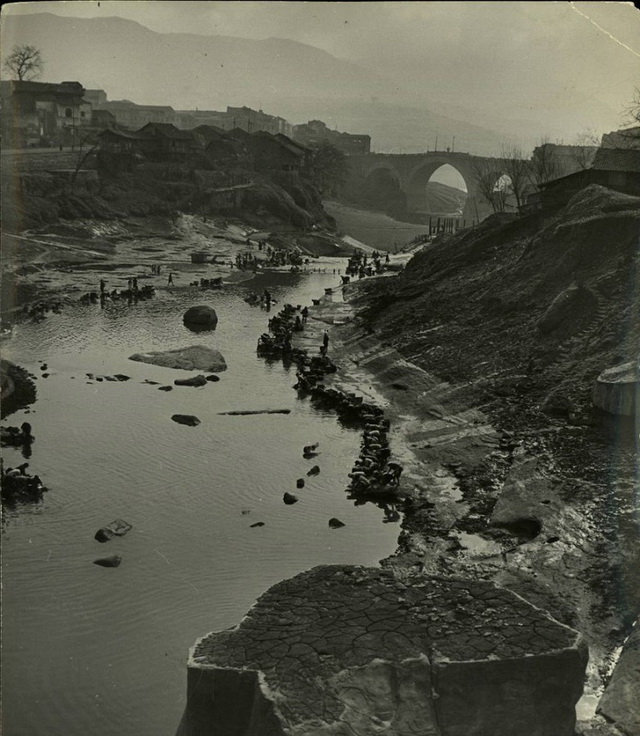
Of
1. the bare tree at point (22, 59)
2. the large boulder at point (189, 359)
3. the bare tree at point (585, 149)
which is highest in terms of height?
the bare tree at point (22, 59)

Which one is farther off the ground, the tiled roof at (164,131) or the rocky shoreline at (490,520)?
the tiled roof at (164,131)

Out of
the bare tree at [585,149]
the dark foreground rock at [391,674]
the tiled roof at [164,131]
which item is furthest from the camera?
the tiled roof at [164,131]

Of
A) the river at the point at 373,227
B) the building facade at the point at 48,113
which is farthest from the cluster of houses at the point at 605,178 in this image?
the building facade at the point at 48,113

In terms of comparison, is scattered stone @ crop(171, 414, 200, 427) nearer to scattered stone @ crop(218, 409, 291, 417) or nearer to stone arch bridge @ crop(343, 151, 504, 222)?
scattered stone @ crop(218, 409, 291, 417)

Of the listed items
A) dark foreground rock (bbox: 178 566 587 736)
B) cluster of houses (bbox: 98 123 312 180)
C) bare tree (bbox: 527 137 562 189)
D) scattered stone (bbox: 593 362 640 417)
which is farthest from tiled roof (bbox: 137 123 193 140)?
dark foreground rock (bbox: 178 566 587 736)

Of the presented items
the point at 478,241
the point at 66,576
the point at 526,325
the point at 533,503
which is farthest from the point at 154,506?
the point at 478,241

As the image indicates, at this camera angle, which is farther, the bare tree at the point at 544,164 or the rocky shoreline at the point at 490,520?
the bare tree at the point at 544,164

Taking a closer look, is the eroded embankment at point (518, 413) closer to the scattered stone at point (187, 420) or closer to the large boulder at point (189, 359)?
the large boulder at point (189, 359)

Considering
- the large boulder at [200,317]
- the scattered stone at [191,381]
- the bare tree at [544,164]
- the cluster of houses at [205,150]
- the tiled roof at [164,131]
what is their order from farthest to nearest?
1. the tiled roof at [164,131]
2. the cluster of houses at [205,150]
3. the bare tree at [544,164]
4. the large boulder at [200,317]
5. the scattered stone at [191,381]
